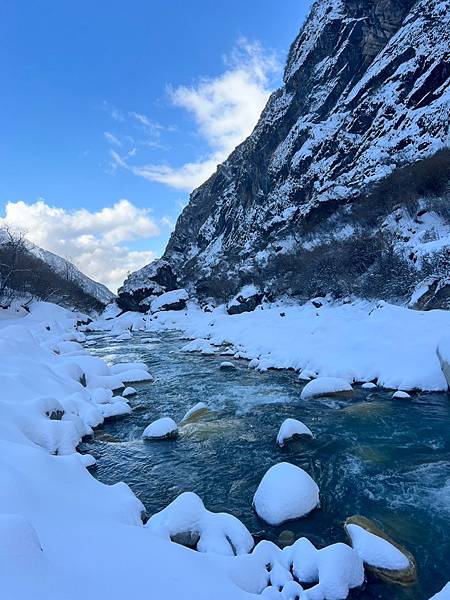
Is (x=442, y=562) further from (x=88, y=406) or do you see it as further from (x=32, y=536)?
(x=88, y=406)

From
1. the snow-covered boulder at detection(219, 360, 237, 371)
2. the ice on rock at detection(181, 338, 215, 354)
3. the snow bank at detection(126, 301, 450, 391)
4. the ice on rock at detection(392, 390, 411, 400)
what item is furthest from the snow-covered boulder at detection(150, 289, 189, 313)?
the ice on rock at detection(392, 390, 411, 400)

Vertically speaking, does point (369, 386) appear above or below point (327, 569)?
above

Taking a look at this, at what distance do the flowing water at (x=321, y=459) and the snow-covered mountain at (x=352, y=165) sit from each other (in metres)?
8.30

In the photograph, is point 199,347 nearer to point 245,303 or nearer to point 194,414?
point 194,414

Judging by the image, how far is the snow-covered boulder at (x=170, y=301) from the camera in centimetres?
5272

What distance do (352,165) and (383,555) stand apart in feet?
144

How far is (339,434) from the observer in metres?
8.61

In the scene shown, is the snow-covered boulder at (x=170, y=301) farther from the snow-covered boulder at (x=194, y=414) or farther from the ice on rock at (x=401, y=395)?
the ice on rock at (x=401, y=395)

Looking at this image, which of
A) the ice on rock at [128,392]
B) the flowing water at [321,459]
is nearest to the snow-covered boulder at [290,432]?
the flowing water at [321,459]

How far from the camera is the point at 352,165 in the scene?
42.5 m

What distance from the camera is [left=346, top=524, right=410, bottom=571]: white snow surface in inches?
178

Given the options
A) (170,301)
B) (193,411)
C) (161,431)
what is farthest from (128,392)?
(170,301)

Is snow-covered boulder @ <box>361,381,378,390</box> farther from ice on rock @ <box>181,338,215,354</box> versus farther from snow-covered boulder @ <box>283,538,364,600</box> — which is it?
ice on rock @ <box>181,338,215,354</box>

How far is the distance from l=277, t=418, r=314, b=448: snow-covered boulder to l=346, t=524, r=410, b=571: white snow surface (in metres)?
3.33
